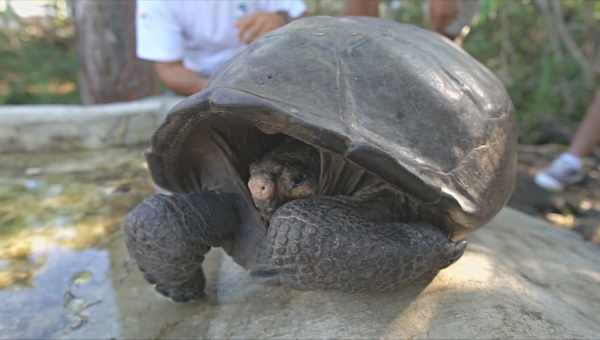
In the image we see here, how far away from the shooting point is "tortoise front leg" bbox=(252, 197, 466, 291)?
120 cm

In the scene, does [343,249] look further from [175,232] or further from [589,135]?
[589,135]

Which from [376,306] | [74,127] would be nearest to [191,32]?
[74,127]

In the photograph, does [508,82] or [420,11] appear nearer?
[508,82]

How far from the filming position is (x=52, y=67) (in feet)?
22.5

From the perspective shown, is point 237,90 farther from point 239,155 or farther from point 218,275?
point 218,275

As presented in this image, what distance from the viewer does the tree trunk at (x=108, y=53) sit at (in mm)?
4363

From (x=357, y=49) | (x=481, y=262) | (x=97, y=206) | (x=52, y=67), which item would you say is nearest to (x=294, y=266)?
(x=357, y=49)

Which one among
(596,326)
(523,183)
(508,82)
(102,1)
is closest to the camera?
(596,326)

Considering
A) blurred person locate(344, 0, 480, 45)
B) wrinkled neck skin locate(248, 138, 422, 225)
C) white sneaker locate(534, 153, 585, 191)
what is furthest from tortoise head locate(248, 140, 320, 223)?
white sneaker locate(534, 153, 585, 191)

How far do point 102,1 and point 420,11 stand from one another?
4.61 m

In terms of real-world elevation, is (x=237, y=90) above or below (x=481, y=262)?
above

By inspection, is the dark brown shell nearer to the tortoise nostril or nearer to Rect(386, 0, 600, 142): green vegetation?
the tortoise nostril

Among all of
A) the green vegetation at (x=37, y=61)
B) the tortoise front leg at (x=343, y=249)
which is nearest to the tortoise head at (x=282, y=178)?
the tortoise front leg at (x=343, y=249)

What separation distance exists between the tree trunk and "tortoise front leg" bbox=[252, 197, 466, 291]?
3715mm
